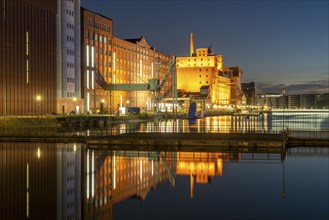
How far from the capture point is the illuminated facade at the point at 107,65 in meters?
126

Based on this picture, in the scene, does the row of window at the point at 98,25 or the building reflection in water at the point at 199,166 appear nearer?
the building reflection in water at the point at 199,166

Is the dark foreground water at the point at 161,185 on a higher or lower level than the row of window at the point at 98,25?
lower

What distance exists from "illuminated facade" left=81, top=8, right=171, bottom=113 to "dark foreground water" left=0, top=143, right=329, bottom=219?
6840cm

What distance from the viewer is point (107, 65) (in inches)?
5571

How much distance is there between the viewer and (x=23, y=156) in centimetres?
3934

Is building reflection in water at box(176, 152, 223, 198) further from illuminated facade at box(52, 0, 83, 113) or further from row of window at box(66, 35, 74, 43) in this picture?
row of window at box(66, 35, 74, 43)

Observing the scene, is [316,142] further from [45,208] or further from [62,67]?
[62,67]

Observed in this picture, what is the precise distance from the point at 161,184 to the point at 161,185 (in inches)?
12.3

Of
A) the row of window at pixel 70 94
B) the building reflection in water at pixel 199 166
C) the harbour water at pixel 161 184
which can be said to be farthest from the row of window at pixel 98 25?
the building reflection in water at pixel 199 166

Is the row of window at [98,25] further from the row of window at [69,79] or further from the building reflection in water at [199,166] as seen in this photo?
the building reflection in water at [199,166]

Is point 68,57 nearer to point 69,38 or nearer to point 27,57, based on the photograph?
point 69,38

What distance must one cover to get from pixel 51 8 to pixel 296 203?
3517 inches

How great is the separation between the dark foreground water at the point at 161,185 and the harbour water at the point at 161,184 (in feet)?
0.16

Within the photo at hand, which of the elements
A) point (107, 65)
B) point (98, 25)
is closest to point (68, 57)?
point (98, 25)
